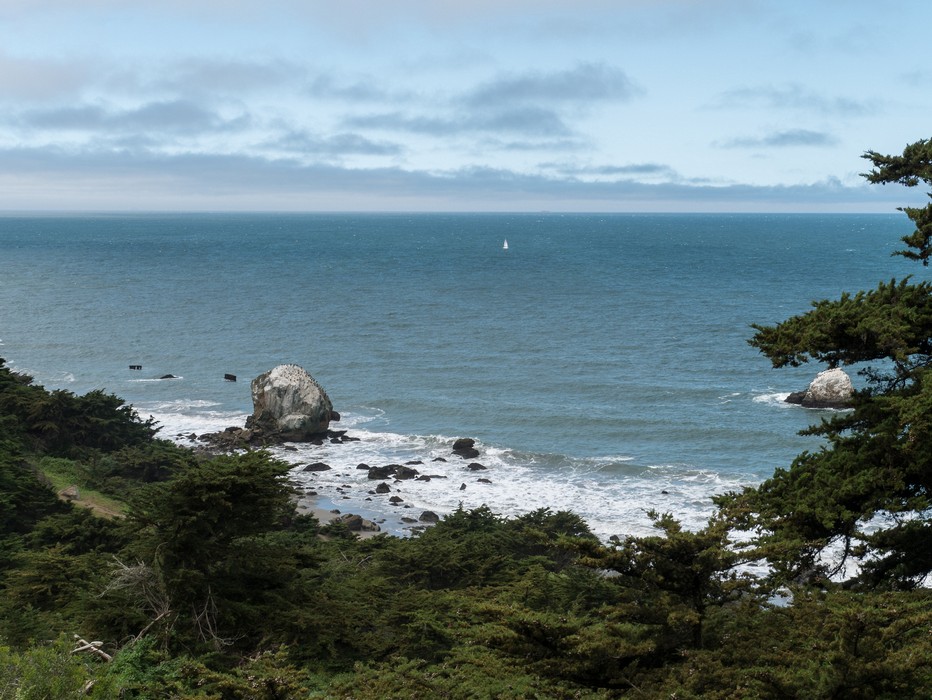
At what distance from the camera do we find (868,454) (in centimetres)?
1123

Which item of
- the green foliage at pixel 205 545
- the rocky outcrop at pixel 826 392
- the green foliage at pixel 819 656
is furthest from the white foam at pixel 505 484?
the green foliage at pixel 819 656

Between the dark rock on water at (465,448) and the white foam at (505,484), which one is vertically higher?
the dark rock on water at (465,448)

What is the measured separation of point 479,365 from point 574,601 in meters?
44.4

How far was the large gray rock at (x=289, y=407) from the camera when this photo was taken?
4353cm

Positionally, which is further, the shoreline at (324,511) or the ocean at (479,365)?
the ocean at (479,365)

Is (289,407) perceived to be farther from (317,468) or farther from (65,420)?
(65,420)

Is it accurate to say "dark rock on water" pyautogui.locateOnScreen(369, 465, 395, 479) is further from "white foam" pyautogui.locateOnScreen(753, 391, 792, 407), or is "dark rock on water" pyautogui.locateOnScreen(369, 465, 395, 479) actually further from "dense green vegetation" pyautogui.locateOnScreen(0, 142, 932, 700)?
"white foam" pyautogui.locateOnScreen(753, 391, 792, 407)

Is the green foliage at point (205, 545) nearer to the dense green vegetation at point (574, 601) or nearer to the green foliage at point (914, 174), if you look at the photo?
the dense green vegetation at point (574, 601)

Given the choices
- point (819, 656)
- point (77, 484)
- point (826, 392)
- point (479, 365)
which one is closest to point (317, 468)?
point (77, 484)

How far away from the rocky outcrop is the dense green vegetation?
3240 cm

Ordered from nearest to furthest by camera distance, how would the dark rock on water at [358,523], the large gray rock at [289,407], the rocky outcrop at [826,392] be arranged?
the dark rock on water at [358,523] → the large gray rock at [289,407] → the rocky outcrop at [826,392]

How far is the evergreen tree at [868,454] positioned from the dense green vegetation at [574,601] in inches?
1.3

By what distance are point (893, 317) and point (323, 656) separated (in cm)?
995

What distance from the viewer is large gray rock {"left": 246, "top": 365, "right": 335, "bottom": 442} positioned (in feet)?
143
